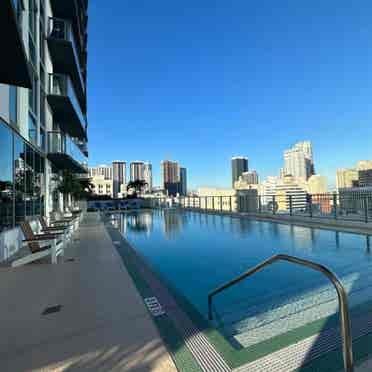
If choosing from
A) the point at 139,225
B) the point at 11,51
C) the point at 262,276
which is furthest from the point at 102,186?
the point at 262,276

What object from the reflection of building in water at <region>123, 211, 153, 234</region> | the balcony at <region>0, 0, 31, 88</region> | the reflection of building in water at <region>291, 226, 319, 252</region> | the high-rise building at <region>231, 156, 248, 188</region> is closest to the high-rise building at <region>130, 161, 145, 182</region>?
the high-rise building at <region>231, 156, 248, 188</region>

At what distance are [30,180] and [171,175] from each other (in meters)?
62.4

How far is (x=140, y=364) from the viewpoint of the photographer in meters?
1.68

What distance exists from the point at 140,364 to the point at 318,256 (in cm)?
442

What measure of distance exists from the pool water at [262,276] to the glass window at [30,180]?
143 inches

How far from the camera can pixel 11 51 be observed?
318 cm

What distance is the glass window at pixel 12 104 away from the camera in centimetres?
602

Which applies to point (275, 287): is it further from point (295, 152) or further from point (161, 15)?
point (295, 152)

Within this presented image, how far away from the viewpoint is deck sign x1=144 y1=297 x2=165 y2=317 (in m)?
2.49

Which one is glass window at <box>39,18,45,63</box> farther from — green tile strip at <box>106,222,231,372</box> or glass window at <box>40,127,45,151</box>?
green tile strip at <box>106,222,231,372</box>

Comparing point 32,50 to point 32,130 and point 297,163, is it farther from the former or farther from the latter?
Answer: point 297,163

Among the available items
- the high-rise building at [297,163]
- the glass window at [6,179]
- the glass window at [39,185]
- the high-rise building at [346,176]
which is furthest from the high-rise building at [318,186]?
the high-rise building at [297,163]

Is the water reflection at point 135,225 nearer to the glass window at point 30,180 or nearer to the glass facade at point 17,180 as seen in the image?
the glass window at point 30,180

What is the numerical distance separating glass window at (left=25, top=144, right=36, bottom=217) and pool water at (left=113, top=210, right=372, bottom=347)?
143 inches
